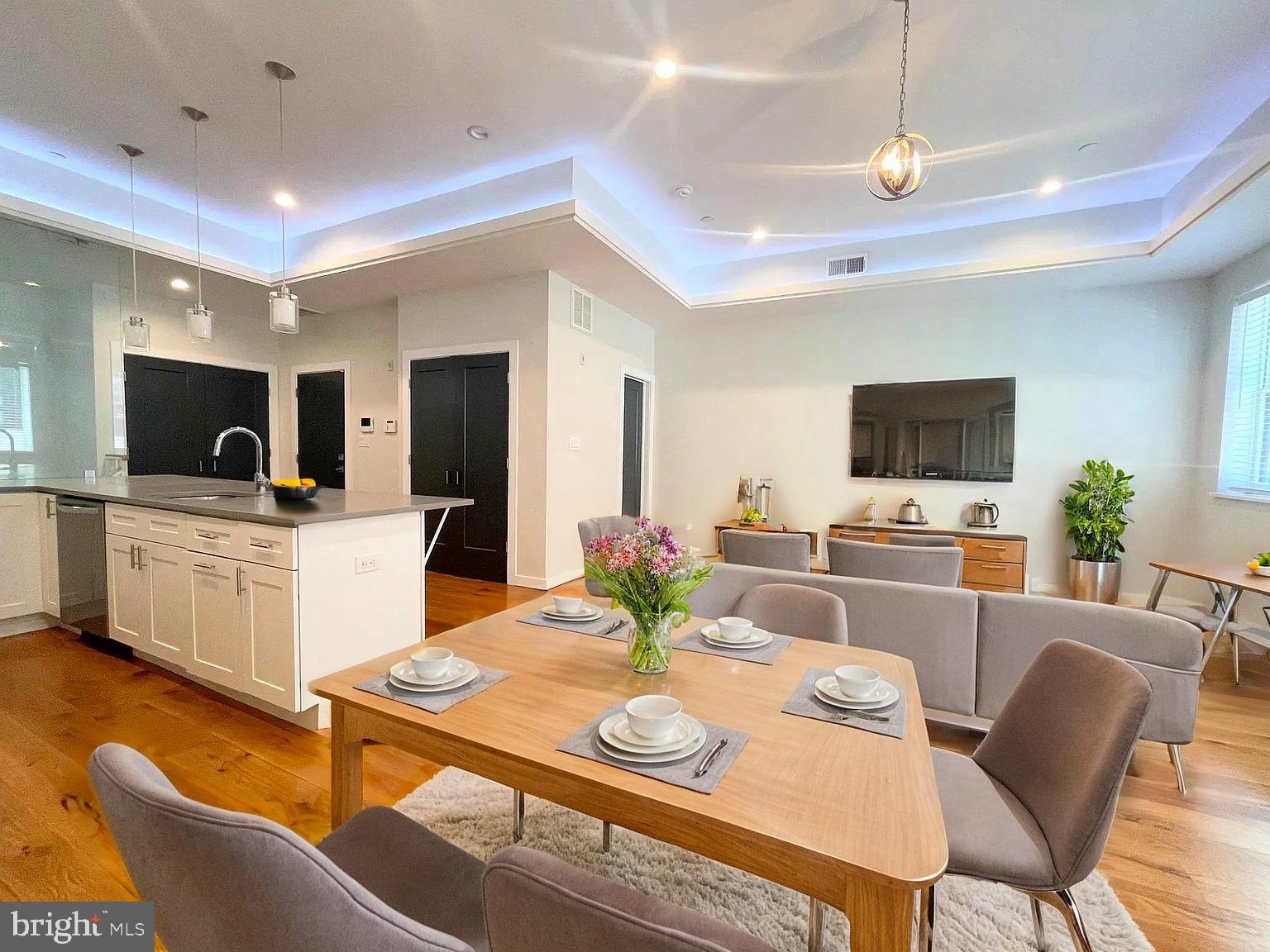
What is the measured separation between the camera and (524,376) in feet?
15.4

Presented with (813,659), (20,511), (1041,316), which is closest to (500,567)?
(20,511)

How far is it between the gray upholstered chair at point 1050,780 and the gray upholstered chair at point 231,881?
106 centimetres

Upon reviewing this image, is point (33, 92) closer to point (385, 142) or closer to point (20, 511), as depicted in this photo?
point (385, 142)

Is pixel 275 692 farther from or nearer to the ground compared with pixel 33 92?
nearer to the ground

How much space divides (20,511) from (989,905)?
5.47 meters

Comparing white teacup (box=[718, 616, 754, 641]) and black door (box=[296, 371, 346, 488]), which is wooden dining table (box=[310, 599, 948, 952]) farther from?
black door (box=[296, 371, 346, 488])

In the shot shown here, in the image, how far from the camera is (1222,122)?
3.12 metres


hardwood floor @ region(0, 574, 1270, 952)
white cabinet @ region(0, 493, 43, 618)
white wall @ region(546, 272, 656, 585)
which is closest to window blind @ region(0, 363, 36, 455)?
white cabinet @ region(0, 493, 43, 618)

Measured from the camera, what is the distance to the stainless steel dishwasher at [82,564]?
3.12 meters

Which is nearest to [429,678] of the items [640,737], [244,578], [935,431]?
[640,737]

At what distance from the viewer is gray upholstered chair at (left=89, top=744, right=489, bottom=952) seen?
0.56 m

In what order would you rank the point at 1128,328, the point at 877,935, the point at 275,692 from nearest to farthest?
the point at 877,935 → the point at 275,692 → the point at 1128,328

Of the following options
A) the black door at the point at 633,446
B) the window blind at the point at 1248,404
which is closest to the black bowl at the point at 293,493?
the black door at the point at 633,446

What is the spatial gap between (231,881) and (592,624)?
1.13m
